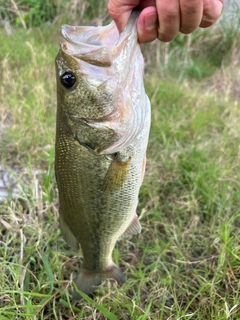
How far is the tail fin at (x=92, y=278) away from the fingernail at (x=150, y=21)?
124 cm

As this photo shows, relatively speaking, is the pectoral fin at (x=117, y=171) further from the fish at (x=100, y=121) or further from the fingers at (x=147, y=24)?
the fingers at (x=147, y=24)

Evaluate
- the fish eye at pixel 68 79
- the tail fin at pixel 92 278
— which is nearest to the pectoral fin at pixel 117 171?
the fish eye at pixel 68 79

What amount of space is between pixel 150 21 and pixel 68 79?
0.40 metres

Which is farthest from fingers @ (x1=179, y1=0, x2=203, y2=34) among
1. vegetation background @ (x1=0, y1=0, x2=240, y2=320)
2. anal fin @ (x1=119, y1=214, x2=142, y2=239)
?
vegetation background @ (x1=0, y1=0, x2=240, y2=320)

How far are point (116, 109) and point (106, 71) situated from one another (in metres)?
0.16

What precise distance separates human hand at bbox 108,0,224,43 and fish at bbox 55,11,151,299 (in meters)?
0.04

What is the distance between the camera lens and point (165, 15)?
52.7 inches

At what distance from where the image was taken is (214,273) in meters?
2.15

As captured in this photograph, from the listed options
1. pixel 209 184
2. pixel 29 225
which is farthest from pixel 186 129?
pixel 29 225

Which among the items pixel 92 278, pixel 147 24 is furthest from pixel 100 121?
pixel 92 278

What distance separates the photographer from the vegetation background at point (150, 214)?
1.94 meters

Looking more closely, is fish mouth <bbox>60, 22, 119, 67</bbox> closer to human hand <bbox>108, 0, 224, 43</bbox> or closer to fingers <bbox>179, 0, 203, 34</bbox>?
human hand <bbox>108, 0, 224, 43</bbox>

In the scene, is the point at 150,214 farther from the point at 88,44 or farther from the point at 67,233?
the point at 88,44

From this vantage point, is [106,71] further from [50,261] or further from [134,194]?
[50,261]
